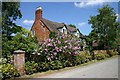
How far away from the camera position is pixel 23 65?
16281mm

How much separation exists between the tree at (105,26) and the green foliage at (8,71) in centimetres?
3345

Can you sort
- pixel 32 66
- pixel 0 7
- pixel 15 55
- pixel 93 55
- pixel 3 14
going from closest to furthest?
pixel 15 55, pixel 32 66, pixel 0 7, pixel 3 14, pixel 93 55

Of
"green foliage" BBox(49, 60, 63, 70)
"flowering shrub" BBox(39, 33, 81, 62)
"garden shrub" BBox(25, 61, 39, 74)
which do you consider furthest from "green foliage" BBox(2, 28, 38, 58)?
"garden shrub" BBox(25, 61, 39, 74)

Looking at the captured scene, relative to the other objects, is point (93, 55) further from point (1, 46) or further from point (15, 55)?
point (15, 55)

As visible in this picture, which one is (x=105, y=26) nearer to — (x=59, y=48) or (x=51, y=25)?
(x=51, y=25)

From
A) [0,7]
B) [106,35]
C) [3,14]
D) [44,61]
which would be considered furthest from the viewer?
[106,35]

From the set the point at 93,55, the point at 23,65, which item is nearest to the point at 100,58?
the point at 93,55

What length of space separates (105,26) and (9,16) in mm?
26368

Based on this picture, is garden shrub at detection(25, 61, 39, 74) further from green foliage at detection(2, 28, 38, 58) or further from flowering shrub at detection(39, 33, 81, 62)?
green foliage at detection(2, 28, 38, 58)

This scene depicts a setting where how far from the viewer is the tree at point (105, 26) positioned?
45781 millimetres

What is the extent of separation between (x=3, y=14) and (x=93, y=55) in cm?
1651

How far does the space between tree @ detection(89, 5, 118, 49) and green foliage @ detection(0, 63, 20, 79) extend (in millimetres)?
33447

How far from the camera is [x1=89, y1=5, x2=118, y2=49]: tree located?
45781 mm

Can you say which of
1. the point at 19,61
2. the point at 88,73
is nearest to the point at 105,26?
the point at 88,73
